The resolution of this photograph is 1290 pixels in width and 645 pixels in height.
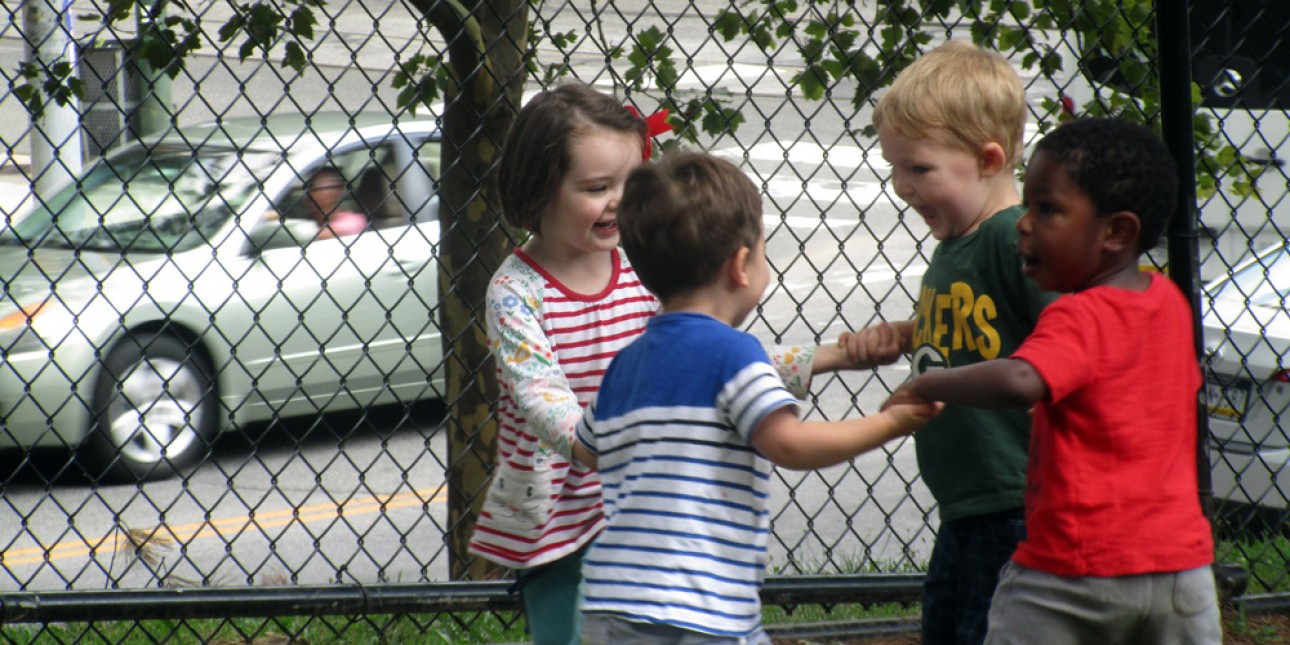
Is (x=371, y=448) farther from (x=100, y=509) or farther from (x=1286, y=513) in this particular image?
(x=1286, y=513)

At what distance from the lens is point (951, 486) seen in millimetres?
2607

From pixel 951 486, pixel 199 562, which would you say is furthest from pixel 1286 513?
pixel 199 562

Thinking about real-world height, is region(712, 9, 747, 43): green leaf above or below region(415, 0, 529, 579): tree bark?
above

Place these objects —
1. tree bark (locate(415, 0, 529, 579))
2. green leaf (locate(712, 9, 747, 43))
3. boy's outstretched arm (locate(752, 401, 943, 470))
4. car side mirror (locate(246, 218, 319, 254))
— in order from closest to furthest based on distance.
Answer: boy's outstretched arm (locate(752, 401, 943, 470)) → green leaf (locate(712, 9, 747, 43)) → tree bark (locate(415, 0, 529, 579)) → car side mirror (locate(246, 218, 319, 254))

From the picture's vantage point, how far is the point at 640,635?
2.18 meters

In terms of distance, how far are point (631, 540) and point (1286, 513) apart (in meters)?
3.15

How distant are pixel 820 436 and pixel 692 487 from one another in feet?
0.69

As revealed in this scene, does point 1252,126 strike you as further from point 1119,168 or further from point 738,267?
point 738,267

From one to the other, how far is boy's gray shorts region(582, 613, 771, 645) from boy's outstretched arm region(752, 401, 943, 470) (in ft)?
0.93


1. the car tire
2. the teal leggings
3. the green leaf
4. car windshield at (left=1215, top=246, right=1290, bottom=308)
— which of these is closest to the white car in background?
car windshield at (left=1215, top=246, right=1290, bottom=308)

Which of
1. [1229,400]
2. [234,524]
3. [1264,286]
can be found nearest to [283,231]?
[234,524]

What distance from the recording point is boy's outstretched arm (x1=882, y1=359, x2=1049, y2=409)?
2.11 m

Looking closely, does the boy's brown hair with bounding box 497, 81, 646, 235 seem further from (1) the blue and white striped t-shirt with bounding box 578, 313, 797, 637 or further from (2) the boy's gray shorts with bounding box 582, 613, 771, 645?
(2) the boy's gray shorts with bounding box 582, 613, 771, 645

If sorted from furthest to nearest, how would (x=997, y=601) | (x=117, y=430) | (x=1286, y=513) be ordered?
1. (x=117, y=430)
2. (x=1286, y=513)
3. (x=997, y=601)
